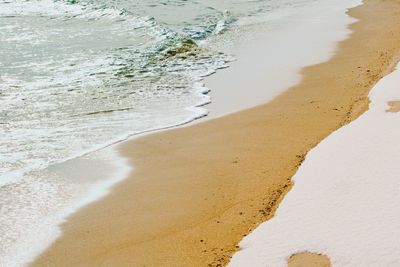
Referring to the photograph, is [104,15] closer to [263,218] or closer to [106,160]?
[106,160]

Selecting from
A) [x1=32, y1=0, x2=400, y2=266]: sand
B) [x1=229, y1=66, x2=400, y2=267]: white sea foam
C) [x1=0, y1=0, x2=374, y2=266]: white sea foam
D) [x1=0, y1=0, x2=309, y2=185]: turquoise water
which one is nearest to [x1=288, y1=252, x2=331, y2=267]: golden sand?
[x1=229, y1=66, x2=400, y2=267]: white sea foam

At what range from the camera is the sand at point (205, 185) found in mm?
6133

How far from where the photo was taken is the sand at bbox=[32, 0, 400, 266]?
6.13m

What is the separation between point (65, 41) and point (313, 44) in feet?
24.8

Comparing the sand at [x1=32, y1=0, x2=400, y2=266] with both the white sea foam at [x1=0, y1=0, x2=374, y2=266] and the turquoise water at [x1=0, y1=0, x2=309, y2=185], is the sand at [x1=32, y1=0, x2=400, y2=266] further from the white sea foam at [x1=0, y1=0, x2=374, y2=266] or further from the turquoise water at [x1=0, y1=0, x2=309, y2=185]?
the turquoise water at [x1=0, y1=0, x2=309, y2=185]

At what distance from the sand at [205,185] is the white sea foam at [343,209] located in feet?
0.85

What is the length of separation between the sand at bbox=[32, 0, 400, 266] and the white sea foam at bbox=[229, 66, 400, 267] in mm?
258

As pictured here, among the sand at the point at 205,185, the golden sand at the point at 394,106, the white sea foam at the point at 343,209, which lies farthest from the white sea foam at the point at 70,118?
the golden sand at the point at 394,106

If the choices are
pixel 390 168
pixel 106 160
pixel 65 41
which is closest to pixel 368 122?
pixel 390 168

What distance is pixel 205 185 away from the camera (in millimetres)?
7574

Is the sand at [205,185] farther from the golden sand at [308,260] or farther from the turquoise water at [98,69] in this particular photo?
the turquoise water at [98,69]

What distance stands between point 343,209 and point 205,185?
1.92m

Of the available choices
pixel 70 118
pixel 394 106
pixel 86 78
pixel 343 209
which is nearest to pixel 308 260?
pixel 343 209

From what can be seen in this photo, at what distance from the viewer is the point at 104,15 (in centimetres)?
2320
